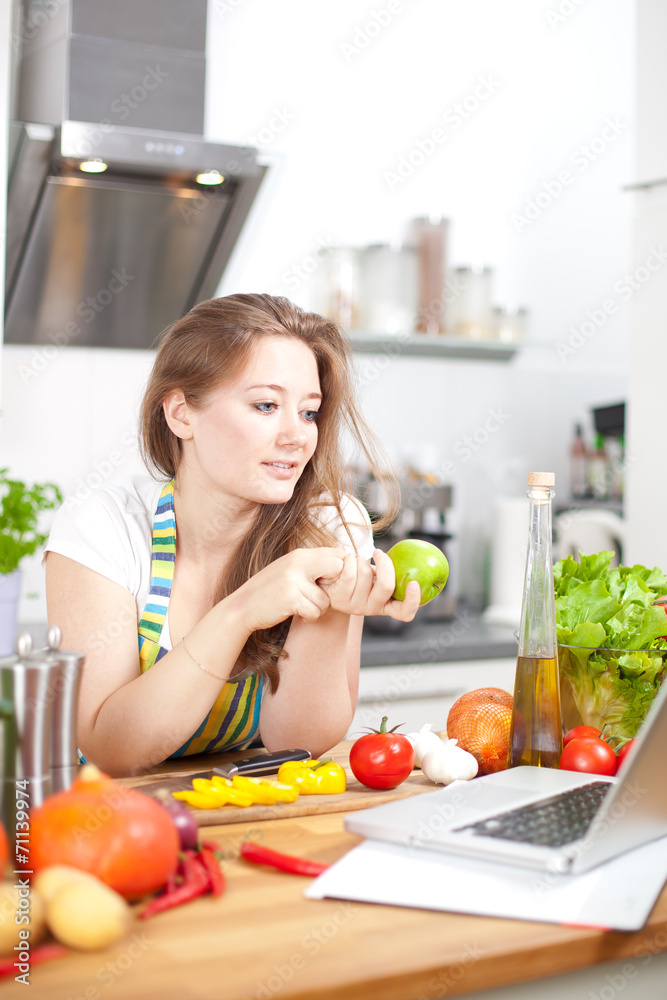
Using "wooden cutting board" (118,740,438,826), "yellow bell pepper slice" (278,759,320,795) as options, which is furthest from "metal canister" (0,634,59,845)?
"yellow bell pepper slice" (278,759,320,795)

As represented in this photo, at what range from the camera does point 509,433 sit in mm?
3270

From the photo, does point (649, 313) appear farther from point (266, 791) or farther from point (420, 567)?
point (266, 791)

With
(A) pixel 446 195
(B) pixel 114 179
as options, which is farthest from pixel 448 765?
(A) pixel 446 195

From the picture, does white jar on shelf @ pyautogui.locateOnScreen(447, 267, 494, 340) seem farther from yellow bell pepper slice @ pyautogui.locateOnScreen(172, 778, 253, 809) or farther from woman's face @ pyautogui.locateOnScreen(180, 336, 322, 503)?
yellow bell pepper slice @ pyautogui.locateOnScreen(172, 778, 253, 809)

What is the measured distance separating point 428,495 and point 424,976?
7.33 feet

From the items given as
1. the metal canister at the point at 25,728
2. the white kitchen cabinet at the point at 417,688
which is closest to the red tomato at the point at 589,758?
the metal canister at the point at 25,728

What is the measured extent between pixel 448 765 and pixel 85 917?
1.77ft

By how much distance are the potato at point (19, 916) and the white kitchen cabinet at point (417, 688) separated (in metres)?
1.68

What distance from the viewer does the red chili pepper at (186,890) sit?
0.74 meters

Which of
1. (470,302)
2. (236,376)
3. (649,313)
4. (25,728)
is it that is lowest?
(25,728)

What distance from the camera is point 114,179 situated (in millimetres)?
2412

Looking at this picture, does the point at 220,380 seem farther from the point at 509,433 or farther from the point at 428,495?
the point at 509,433

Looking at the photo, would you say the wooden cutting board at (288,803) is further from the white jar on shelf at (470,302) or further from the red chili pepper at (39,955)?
the white jar on shelf at (470,302)

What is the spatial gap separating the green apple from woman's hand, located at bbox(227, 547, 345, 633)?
0.07m
